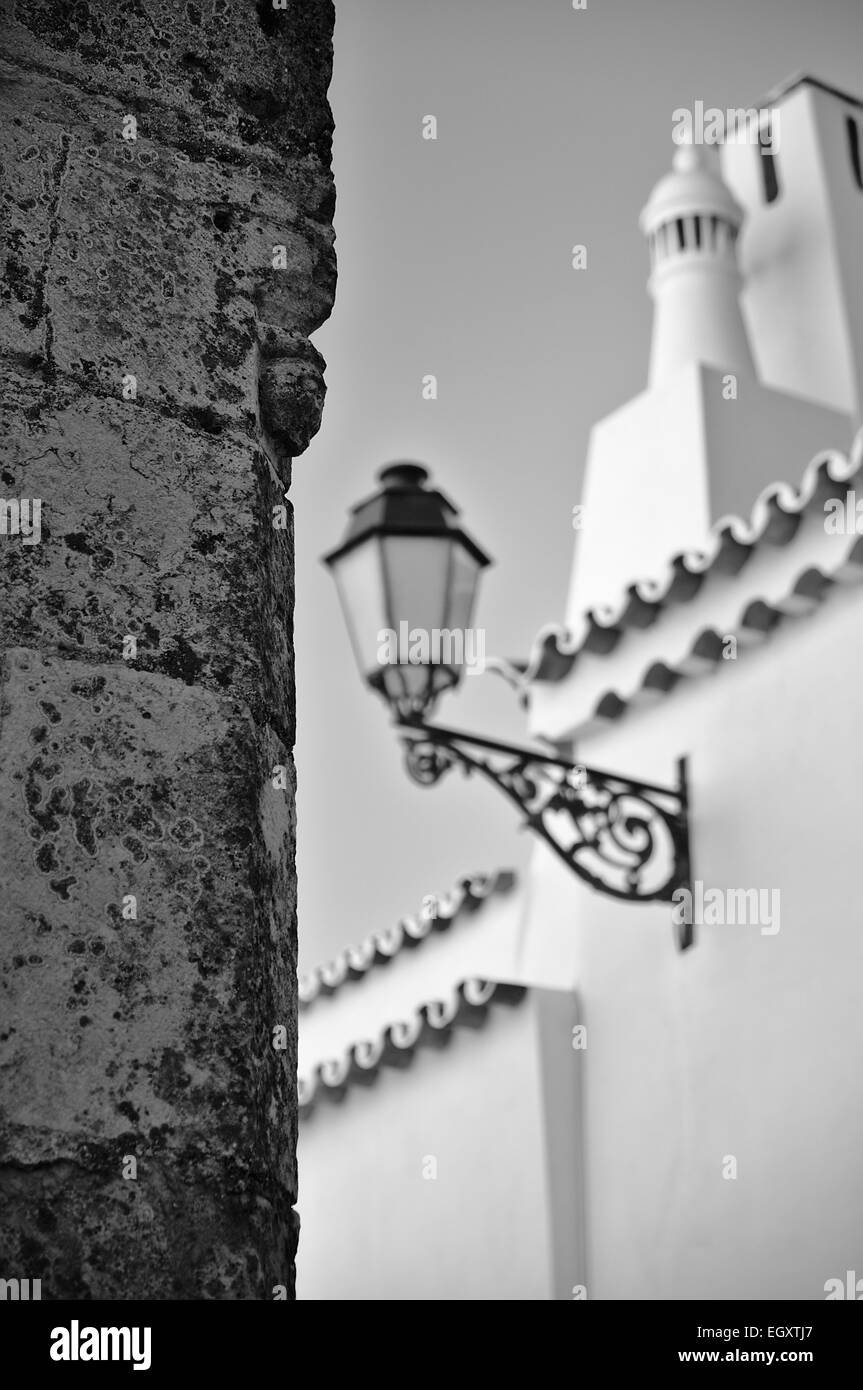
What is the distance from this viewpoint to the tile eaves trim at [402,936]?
5730mm

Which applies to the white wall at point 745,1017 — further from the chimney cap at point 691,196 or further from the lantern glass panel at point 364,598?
the chimney cap at point 691,196

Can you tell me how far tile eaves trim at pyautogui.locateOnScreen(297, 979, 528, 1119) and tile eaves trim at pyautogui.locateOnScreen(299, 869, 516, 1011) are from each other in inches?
24.6

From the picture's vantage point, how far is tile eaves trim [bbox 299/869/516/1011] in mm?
5730

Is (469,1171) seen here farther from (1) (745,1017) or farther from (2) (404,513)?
(2) (404,513)

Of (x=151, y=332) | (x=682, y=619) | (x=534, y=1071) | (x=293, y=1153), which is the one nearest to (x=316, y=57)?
(x=151, y=332)

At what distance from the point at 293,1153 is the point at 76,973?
0.94ft

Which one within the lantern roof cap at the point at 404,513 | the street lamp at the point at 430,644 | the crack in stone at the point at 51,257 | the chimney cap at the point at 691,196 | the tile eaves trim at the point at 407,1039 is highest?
the chimney cap at the point at 691,196

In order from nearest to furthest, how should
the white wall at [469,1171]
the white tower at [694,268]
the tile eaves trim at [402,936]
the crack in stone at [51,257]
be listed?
the crack in stone at [51,257] → the white wall at [469,1171] → the tile eaves trim at [402,936] → the white tower at [694,268]

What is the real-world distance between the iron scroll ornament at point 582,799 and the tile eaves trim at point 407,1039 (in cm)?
55

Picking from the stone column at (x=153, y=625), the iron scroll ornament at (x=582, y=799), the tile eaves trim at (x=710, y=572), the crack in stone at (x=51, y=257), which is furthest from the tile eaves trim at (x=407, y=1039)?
the crack in stone at (x=51, y=257)

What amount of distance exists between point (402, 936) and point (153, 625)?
4.62 m

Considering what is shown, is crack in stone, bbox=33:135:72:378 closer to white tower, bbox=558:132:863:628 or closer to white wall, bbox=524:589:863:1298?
white wall, bbox=524:589:863:1298

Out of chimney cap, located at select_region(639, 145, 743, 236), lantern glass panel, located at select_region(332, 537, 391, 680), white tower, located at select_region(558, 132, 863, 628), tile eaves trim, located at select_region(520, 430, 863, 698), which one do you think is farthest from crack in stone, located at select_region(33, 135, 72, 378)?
chimney cap, located at select_region(639, 145, 743, 236)

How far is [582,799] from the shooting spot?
440cm
